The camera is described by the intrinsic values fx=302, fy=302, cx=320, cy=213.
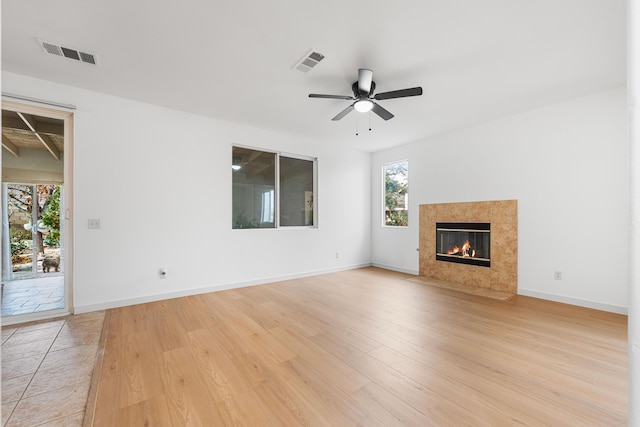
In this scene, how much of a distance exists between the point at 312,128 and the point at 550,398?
4283 mm

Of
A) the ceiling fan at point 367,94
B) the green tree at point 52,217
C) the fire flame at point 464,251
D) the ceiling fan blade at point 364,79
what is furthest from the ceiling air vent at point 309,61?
the green tree at point 52,217

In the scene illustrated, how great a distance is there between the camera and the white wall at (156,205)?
3592mm

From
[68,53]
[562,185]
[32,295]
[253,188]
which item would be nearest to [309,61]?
[68,53]

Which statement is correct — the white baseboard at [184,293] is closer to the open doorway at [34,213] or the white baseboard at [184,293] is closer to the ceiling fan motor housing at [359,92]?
the open doorway at [34,213]

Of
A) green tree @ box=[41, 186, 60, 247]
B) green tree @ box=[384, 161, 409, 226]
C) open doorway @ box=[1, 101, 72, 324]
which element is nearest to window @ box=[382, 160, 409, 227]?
green tree @ box=[384, 161, 409, 226]

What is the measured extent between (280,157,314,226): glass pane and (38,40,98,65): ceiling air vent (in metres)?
2.93

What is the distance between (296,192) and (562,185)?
3955 millimetres

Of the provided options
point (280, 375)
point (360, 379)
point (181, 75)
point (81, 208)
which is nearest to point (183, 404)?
point (280, 375)

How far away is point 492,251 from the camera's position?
4.60 meters

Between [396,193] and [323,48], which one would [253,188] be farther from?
[396,193]

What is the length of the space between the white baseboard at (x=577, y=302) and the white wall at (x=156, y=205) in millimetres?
3499

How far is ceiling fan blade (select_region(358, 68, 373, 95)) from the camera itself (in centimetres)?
294

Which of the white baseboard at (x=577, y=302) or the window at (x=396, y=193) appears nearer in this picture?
the white baseboard at (x=577, y=302)

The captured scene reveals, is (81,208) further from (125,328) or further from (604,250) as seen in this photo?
(604,250)
